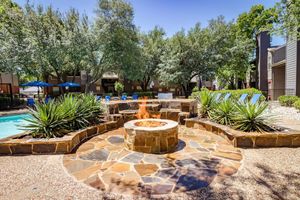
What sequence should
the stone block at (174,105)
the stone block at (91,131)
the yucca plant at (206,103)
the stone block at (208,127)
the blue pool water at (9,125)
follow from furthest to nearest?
the blue pool water at (9,125), the stone block at (174,105), the yucca plant at (206,103), the stone block at (208,127), the stone block at (91,131)

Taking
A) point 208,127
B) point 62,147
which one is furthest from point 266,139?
point 62,147

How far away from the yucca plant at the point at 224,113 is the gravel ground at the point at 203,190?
6.34ft

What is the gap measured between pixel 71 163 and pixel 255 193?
3.54 meters

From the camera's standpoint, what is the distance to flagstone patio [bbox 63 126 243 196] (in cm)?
303

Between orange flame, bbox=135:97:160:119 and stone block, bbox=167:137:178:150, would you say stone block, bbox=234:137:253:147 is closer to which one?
stone block, bbox=167:137:178:150

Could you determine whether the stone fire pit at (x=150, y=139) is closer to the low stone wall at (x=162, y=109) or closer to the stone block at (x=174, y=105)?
the low stone wall at (x=162, y=109)

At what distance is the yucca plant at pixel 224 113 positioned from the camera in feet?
19.9

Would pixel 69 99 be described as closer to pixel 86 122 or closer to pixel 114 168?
pixel 86 122

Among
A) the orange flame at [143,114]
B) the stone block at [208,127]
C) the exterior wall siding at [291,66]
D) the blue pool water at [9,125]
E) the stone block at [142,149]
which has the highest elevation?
the exterior wall siding at [291,66]

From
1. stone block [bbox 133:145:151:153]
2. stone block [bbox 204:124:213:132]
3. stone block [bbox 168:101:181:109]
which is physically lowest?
stone block [bbox 133:145:151:153]

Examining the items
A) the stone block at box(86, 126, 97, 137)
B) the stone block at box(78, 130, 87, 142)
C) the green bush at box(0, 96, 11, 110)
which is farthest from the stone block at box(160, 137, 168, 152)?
the green bush at box(0, 96, 11, 110)

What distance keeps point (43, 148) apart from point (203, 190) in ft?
12.8

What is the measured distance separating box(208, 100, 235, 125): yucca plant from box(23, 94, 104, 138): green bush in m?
4.52

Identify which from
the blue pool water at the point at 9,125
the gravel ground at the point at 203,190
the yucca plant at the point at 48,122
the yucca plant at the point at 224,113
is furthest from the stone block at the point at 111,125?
the blue pool water at the point at 9,125
